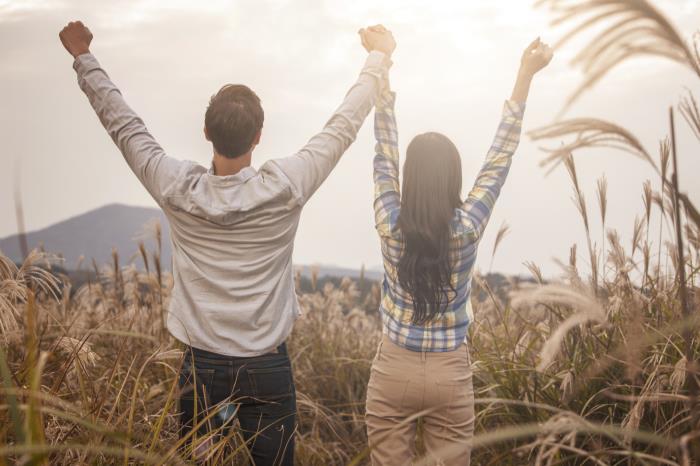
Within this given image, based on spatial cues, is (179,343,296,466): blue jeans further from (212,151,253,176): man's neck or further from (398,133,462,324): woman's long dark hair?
(212,151,253,176): man's neck

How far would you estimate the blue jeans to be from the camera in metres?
2.79

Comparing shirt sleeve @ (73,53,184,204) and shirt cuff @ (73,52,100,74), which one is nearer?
shirt sleeve @ (73,53,184,204)

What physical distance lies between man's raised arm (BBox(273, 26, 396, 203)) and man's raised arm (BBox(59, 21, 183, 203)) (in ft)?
1.59

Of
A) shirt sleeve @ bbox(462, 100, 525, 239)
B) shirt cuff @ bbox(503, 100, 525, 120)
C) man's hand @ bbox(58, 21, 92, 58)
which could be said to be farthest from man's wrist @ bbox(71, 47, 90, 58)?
shirt cuff @ bbox(503, 100, 525, 120)

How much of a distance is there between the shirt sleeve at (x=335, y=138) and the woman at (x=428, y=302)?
29 centimetres

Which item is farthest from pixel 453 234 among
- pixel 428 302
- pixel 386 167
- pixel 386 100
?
pixel 386 100

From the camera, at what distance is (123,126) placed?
2838 mm

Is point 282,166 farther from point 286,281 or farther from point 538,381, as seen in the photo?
point 538,381

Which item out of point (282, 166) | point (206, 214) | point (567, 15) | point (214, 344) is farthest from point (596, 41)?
point (214, 344)

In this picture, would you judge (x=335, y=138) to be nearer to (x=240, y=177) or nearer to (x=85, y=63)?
(x=240, y=177)

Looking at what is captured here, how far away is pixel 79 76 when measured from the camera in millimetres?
2902

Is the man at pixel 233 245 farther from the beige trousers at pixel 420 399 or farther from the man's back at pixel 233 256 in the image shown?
the beige trousers at pixel 420 399

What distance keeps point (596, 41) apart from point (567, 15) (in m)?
0.10

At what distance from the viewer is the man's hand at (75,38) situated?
9.64 feet
